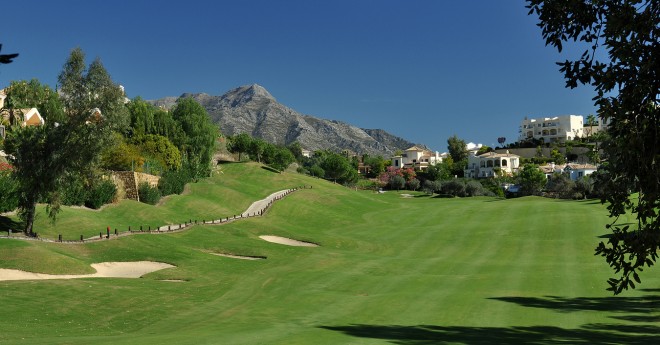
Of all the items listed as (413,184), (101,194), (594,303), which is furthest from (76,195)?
(413,184)

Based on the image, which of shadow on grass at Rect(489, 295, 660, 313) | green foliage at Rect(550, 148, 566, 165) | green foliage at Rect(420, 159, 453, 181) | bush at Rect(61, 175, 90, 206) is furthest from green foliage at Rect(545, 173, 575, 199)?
shadow on grass at Rect(489, 295, 660, 313)

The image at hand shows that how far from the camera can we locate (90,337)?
798 inches

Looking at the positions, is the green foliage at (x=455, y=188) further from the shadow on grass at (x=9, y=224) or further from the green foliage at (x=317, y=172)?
the shadow on grass at (x=9, y=224)

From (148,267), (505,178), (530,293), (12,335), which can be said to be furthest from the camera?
(505,178)

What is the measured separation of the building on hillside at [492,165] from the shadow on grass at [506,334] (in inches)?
5252

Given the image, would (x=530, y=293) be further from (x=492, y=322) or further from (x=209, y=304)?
(x=209, y=304)

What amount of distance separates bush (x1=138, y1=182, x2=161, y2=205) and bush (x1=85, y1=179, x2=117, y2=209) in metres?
6.57

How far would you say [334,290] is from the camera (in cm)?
3111

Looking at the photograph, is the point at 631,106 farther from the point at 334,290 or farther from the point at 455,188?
the point at 455,188

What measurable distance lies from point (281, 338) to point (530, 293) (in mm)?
15423

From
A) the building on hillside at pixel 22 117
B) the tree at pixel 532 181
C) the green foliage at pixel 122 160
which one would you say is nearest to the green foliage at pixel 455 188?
the tree at pixel 532 181

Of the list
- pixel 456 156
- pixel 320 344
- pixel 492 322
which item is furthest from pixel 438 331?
pixel 456 156

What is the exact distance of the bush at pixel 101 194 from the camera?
187 ft

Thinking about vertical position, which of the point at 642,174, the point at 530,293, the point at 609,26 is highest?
the point at 609,26
